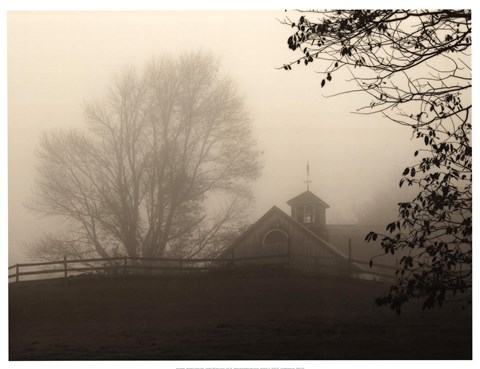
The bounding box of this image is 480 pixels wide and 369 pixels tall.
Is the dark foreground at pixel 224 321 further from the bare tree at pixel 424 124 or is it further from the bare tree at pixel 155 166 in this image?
the bare tree at pixel 424 124

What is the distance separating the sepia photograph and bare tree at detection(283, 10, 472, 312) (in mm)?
688

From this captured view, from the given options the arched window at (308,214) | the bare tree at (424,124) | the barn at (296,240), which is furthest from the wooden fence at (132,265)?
the bare tree at (424,124)

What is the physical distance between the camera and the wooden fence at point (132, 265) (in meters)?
6.77

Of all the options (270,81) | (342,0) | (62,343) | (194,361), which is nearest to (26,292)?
(62,343)

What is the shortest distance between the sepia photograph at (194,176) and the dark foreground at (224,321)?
21mm

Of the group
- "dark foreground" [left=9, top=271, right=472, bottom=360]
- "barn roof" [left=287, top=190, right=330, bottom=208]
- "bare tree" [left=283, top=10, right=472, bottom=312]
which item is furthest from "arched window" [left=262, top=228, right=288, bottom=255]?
"bare tree" [left=283, top=10, right=472, bottom=312]

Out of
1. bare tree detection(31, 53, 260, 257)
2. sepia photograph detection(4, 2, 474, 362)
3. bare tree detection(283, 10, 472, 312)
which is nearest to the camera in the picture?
bare tree detection(283, 10, 472, 312)

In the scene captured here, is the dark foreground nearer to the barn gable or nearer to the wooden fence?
the wooden fence

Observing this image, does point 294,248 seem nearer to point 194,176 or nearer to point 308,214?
point 308,214

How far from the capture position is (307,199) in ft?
22.5

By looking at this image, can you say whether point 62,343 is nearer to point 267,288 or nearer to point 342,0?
point 267,288

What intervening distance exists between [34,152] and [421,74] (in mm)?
4240

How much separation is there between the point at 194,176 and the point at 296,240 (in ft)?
4.36

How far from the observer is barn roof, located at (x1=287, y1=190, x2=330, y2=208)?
22.4 feet
